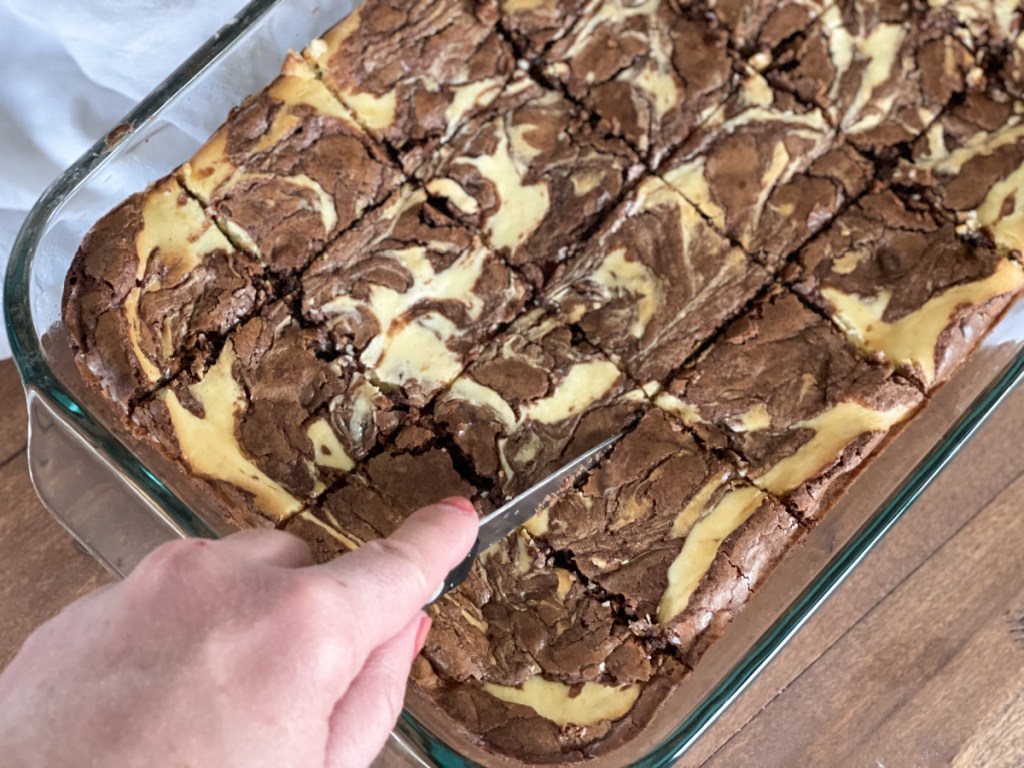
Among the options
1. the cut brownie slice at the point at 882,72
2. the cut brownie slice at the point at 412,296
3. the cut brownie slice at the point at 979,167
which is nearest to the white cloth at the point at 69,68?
the cut brownie slice at the point at 412,296

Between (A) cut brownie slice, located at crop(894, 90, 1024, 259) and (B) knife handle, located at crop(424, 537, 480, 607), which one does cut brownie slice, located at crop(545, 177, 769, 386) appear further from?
(B) knife handle, located at crop(424, 537, 480, 607)

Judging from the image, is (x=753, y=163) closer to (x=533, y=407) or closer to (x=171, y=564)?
(x=533, y=407)

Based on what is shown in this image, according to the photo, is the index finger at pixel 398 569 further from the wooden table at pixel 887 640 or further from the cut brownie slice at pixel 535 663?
the wooden table at pixel 887 640

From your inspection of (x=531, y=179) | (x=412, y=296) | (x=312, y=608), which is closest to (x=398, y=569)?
(x=312, y=608)

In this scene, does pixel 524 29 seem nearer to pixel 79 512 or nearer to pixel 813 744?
pixel 79 512

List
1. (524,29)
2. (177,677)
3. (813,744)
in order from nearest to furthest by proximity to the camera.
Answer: (177,677), (524,29), (813,744)

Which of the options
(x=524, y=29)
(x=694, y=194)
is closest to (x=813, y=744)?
(x=694, y=194)
